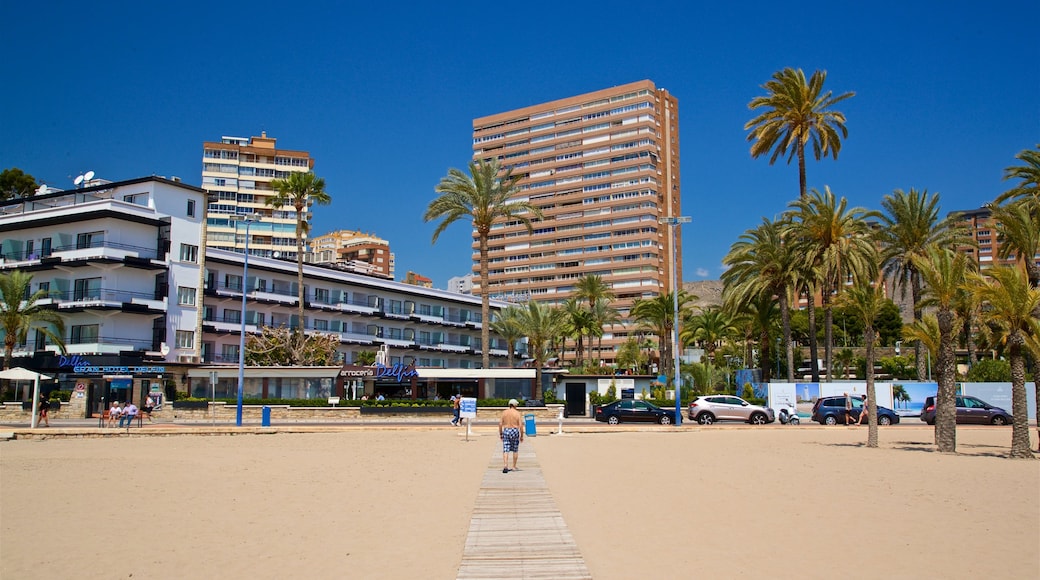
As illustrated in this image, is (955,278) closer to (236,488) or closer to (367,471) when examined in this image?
(367,471)

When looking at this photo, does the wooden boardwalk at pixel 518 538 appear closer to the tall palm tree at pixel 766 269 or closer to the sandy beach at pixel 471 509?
the sandy beach at pixel 471 509

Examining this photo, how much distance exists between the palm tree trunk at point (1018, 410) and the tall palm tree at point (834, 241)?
24.0 meters

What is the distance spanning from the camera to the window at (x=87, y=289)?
52.1 m

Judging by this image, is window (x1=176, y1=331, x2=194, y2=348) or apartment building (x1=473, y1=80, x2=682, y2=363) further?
apartment building (x1=473, y1=80, x2=682, y2=363)

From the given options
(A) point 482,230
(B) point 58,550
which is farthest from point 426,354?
(B) point 58,550

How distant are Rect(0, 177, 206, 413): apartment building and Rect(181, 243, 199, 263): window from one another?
0.08m

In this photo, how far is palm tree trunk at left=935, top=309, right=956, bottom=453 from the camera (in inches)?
992

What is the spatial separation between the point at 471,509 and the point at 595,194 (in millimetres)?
107847

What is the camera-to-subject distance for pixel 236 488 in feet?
53.1

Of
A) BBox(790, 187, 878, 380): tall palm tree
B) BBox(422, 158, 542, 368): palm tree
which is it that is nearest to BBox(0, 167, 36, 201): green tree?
BBox(422, 158, 542, 368): palm tree

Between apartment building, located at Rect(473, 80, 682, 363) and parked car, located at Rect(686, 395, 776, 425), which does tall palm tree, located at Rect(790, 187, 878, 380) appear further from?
apartment building, located at Rect(473, 80, 682, 363)

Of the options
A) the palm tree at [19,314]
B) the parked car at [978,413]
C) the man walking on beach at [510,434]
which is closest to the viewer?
the man walking on beach at [510,434]

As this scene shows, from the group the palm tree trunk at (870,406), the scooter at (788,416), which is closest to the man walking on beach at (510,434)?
the palm tree trunk at (870,406)

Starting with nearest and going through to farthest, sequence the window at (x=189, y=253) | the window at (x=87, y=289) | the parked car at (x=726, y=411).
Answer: the parked car at (x=726, y=411), the window at (x=87, y=289), the window at (x=189, y=253)
